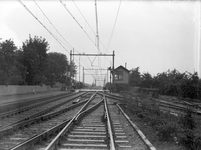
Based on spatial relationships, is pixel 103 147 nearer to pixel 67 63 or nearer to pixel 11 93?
pixel 11 93

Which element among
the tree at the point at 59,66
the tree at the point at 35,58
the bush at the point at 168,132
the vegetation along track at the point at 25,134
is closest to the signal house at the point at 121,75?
the tree at the point at 35,58

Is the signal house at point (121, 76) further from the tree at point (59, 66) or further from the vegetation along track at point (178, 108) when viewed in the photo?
the vegetation along track at point (178, 108)

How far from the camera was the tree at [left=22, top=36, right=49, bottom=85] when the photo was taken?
4722cm

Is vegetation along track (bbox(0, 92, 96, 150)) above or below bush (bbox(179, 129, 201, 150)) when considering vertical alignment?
below

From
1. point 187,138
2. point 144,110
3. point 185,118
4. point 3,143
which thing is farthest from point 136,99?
point 3,143

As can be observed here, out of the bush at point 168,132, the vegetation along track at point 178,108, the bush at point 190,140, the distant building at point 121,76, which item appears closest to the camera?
the bush at point 190,140

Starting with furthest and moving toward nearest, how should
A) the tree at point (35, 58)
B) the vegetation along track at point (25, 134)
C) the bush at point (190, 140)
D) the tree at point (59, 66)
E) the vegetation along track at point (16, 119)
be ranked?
the tree at point (59, 66)
the tree at point (35, 58)
the vegetation along track at point (16, 119)
the vegetation along track at point (25, 134)
the bush at point (190, 140)

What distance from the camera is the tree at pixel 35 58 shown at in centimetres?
4722

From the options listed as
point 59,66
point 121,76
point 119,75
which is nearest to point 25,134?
point 121,76

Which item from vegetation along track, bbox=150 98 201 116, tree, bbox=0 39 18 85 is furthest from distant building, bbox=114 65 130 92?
vegetation along track, bbox=150 98 201 116

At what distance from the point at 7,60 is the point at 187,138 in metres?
32.6

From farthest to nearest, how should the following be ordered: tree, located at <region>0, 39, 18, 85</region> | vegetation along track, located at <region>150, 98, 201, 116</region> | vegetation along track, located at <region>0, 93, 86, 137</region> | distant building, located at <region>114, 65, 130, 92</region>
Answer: distant building, located at <region>114, 65, 130, 92</region> < tree, located at <region>0, 39, 18, 85</region> < vegetation along track, located at <region>150, 98, 201, 116</region> < vegetation along track, located at <region>0, 93, 86, 137</region>

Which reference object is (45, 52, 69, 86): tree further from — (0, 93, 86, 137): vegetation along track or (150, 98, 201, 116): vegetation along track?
(150, 98, 201, 116): vegetation along track

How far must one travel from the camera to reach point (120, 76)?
53.8m
